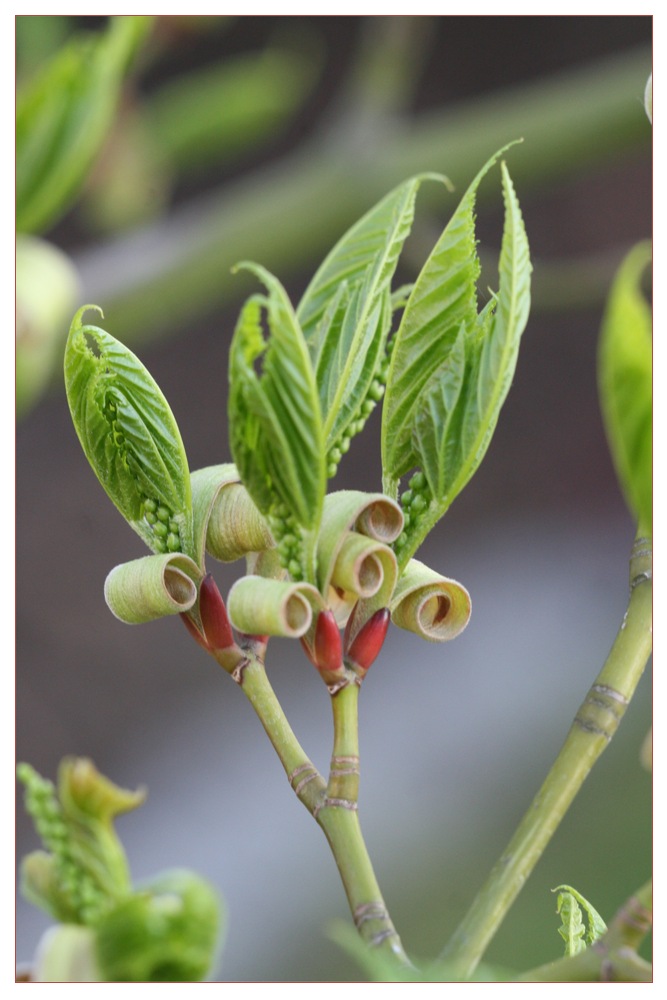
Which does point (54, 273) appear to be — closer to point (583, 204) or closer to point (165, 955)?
point (165, 955)

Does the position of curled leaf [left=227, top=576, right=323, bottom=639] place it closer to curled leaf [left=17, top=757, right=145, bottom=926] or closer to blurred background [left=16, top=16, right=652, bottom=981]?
curled leaf [left=17, top=757, right=145, bottom=926]

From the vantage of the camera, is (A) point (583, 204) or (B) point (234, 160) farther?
(B) point (234, 160)

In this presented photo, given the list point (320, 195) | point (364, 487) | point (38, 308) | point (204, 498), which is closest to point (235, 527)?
point (204, 498)

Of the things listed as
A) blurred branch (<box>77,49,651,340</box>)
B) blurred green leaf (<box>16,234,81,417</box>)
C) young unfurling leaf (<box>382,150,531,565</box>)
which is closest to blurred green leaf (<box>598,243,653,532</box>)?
young unfurling leaf (<box>382,150,531,565</box>)

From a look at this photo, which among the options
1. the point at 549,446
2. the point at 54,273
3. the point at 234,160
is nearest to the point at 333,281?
the point at 54,273

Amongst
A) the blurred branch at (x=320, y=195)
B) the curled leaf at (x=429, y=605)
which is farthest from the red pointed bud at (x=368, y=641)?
the blurred branch at (x=320, y=195)
